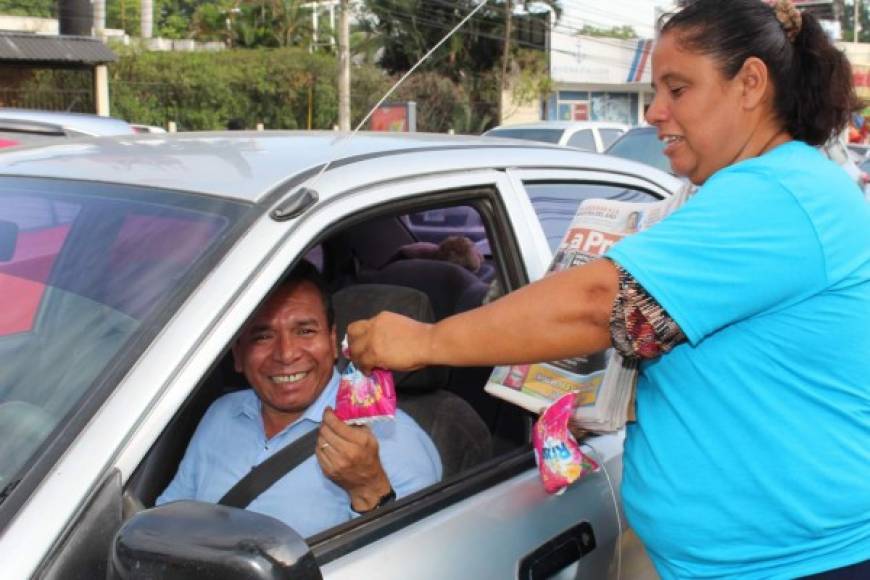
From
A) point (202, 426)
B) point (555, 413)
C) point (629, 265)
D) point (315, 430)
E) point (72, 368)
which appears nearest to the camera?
point (629, 265)

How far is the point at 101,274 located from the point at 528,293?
780mm

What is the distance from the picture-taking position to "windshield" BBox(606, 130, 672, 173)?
10234 millimetres

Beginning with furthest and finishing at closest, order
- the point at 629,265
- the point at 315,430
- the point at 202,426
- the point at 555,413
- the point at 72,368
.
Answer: the point at 202,426
the point at 315,430
the point at 555,413
the point at 72,368
the point at 629,265

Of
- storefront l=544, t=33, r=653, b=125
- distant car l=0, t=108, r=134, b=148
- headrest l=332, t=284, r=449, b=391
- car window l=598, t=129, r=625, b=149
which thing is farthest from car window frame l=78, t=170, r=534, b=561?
storefront l=544, t=33, r=653, b=125

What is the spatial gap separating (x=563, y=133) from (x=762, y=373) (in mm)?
11834

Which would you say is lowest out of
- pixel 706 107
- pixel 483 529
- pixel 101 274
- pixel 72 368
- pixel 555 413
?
pixel 483 529

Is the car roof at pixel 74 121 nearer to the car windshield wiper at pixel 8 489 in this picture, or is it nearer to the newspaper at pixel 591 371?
the newspaper at pixel 591 371

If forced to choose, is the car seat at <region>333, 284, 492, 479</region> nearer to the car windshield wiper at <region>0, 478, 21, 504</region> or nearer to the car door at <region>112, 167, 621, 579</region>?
the car door at <region>112, 167, 621, 579</region>

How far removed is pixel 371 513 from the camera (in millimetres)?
1818

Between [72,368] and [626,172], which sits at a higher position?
[626,172]

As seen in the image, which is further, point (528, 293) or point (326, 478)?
point (326, 478)

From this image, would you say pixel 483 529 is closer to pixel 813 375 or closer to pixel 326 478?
pixel 326 478

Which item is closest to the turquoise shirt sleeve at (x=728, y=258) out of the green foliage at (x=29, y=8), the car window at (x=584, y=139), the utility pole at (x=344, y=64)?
the utility pole at (x=344, y=64)

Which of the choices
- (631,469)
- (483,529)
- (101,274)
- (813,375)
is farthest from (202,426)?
(813,375)
